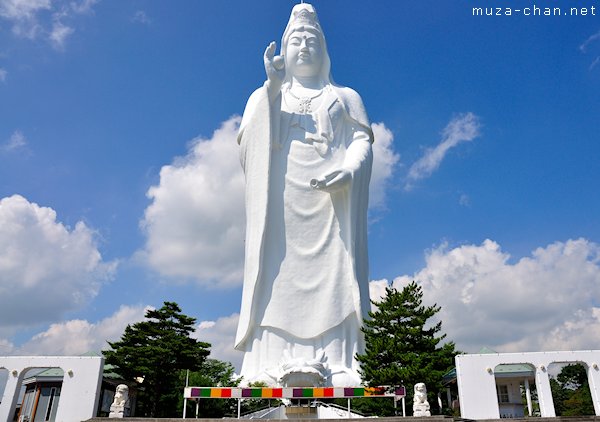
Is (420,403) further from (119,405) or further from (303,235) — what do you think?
(303,235)

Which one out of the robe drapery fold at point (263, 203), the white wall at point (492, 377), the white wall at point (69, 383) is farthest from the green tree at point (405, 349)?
the white wall at point (69, 383)

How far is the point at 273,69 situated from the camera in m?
17.1

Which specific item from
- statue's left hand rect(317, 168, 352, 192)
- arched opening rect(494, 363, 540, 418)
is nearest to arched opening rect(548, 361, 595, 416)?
arched opening rect(494, 363, 540, 418)

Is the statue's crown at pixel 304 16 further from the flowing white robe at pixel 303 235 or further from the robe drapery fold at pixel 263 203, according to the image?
the robe drapery fold at pixel 263 203

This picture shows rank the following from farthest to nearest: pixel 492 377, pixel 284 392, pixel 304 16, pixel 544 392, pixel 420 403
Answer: pixel 304 16, pixel 544 392, pixel 492 377, pixel 284 392, pixel 420 403

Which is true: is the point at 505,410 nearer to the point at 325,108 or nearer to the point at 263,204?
the point at 263,204

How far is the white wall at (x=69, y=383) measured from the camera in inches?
461

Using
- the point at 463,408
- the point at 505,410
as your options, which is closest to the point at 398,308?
the point at 463,408

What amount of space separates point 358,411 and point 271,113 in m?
9.47

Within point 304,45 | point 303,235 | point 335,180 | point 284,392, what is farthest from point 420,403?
point 304,45

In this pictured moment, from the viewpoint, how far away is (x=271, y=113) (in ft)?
59.1

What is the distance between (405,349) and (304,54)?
11.2m

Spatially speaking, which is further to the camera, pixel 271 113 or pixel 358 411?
pixel 271 113

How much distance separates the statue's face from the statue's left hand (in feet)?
14.9
